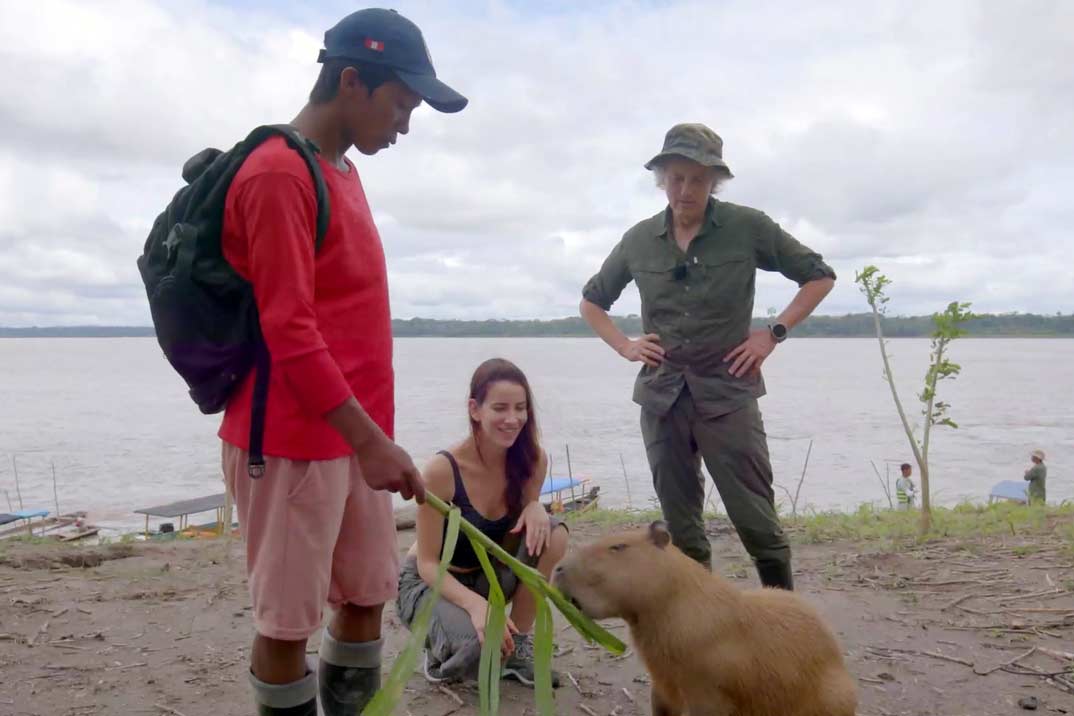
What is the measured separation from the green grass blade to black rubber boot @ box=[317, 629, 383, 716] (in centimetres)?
56

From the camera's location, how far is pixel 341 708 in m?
2.66

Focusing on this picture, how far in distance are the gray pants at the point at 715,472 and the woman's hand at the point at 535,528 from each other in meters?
0.53

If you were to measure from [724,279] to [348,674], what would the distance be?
218 centimetres

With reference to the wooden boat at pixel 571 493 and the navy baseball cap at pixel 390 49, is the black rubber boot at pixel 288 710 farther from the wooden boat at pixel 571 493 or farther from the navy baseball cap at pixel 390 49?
the wooden boat at pixel 571 493

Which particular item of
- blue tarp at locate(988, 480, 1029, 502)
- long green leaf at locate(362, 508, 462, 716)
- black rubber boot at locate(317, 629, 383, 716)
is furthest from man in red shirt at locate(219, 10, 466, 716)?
blue tarp at locate(988, 480, 1029, 502)

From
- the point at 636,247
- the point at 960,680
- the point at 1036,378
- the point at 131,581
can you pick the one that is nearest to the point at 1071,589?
the point at 960,680

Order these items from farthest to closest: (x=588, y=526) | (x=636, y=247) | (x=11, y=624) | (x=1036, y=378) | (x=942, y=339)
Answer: (x=1036, y=378) < (x=588, y=526) < (x=942, y=339) < (x=11, y=624) < (x=636, y=247)

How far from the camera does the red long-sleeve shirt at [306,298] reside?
6.73 ft

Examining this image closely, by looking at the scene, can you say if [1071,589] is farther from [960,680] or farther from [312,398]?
[312,398]

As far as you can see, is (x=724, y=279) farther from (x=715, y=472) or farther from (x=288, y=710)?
(x=288, y=710)

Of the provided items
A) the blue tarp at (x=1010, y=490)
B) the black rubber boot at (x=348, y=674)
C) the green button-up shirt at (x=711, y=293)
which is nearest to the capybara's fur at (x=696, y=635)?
the black rubber boot at (x=348, y=674)

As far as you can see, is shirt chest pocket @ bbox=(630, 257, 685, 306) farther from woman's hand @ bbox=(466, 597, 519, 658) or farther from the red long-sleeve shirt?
the red long-sleeve shirt

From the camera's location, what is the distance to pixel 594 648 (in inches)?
158

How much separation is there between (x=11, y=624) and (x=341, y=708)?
2613 millimetres
